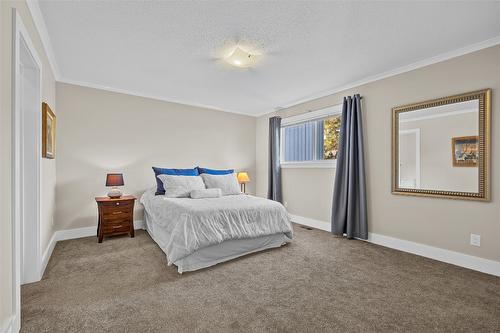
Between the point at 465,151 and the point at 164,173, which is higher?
the point at 465,151

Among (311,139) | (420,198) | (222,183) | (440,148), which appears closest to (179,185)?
(222,183)

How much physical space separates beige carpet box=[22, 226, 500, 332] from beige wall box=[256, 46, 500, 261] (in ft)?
1.21

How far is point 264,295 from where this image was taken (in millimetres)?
2010

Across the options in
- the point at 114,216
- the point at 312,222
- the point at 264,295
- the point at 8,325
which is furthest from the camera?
the point at 312,222

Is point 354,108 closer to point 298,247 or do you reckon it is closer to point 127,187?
point 298,247

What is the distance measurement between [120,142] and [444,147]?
4680mm

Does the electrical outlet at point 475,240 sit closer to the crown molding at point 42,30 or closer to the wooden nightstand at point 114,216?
the wooden nightstand at point 114,216

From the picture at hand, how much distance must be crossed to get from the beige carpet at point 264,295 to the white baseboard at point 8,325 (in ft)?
0.68

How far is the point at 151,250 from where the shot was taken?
3062 millimetres

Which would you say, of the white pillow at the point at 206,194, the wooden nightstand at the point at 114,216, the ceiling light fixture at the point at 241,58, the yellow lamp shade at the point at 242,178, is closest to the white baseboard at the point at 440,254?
the white pillow at the point at 206,194

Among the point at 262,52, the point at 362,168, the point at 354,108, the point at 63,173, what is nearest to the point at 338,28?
the point at 262,52

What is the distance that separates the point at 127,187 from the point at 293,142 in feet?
10.8

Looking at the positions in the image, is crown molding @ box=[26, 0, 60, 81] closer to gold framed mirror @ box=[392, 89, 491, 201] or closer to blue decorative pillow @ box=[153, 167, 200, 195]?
blue decorative pillow @ box=[153, 167, 200, 195]

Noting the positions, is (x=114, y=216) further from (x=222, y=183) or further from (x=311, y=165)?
(x=311, y=165)
